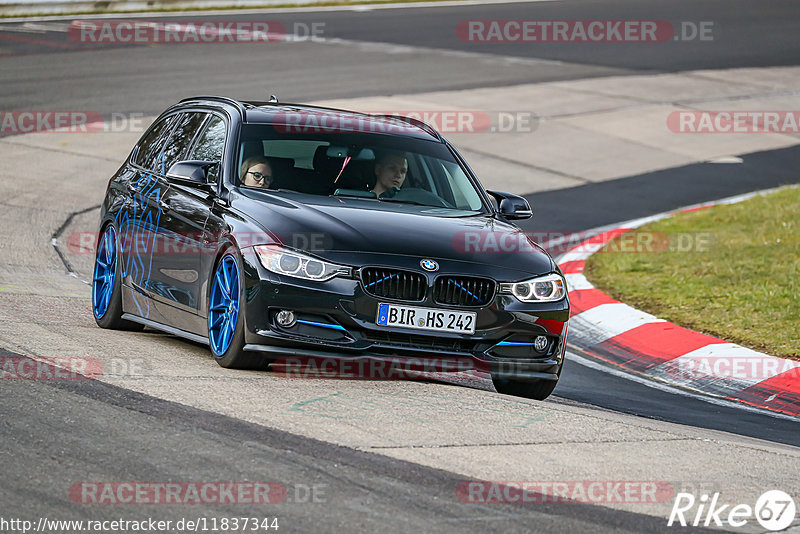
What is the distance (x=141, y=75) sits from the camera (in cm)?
2428

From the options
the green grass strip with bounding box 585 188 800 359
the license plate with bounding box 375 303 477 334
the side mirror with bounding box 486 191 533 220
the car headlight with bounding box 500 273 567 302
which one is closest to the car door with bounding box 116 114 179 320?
the license plate with bounding box 375 303 477 334

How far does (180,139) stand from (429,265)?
279cm

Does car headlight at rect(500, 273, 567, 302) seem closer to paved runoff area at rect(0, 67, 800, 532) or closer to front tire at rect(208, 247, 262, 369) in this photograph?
paved runoff area at rect(0, 67, 800, 532)

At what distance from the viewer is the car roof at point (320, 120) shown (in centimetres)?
875

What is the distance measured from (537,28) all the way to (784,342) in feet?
79.9

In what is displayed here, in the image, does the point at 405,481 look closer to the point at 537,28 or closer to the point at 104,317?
the point at 104,317

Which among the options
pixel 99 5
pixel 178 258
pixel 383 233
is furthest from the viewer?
pixel 99 5

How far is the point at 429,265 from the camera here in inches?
288

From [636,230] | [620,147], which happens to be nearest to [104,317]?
[636,230]

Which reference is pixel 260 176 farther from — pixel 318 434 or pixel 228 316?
pixel 318 434

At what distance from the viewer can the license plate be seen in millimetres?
7297

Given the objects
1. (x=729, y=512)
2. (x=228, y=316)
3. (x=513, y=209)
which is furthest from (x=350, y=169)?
(x=729, y=512)

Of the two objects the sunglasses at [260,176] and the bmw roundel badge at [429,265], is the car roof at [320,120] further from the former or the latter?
the bmw roundel badge at [429,265]

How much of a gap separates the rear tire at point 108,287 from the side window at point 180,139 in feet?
2.01
